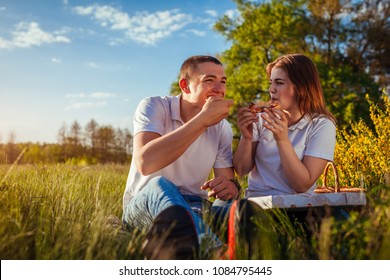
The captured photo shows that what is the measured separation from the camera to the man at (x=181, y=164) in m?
2.69

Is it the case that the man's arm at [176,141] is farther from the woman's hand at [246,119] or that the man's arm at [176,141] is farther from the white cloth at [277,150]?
the white cloth at [277,150]

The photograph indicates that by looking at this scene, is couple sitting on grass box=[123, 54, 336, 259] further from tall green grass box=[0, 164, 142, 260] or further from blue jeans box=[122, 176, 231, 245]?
tall green grass box=[0, 164, 142, 260]

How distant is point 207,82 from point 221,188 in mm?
962

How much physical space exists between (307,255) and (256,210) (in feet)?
1.43

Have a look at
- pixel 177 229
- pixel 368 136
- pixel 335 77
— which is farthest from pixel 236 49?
pixel 177 229

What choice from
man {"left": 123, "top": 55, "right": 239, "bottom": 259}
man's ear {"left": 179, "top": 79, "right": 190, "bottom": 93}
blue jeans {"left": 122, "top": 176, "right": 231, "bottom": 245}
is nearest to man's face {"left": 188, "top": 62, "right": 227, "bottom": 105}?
man {"left": 123, "top": 55, "right": 239, "bottom": 259}

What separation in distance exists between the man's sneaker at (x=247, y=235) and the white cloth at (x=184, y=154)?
116 cm

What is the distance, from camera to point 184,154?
12.6ft

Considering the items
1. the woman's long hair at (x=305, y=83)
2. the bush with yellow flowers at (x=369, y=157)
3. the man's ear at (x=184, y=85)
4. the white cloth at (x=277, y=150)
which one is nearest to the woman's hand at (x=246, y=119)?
the white cloth at (x=277, y=150)

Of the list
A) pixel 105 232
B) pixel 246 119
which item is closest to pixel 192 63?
pixel 246 119

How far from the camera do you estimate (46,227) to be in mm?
2906

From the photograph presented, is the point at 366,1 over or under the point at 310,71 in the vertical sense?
over

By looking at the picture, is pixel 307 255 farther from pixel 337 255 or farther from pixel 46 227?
pixel 46 227
